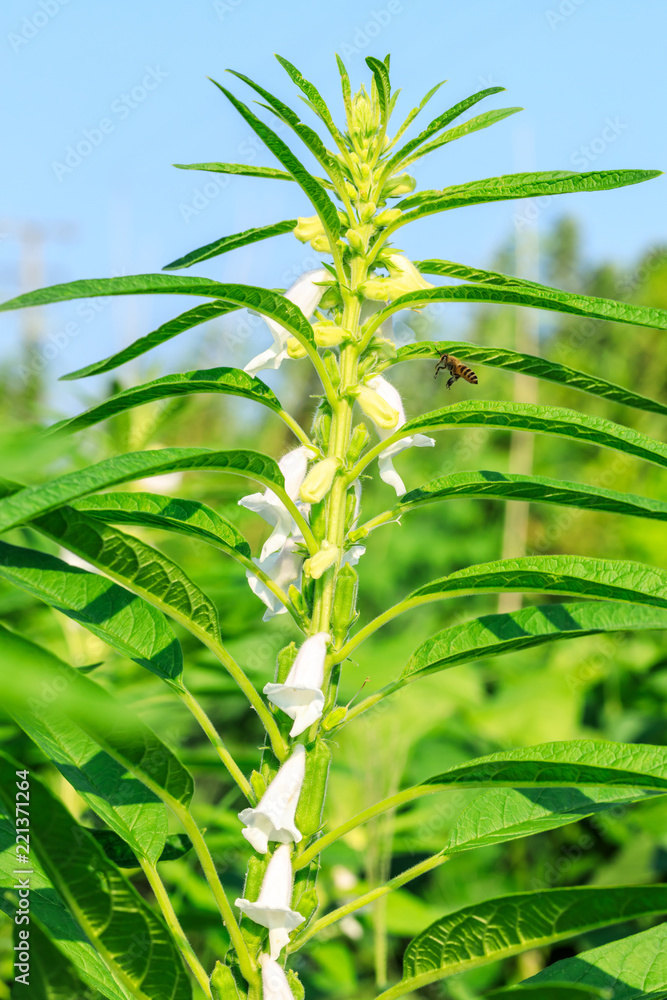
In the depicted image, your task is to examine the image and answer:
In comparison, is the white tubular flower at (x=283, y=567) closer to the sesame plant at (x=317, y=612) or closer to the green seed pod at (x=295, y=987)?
the sesame plant at (x=317, y=612)

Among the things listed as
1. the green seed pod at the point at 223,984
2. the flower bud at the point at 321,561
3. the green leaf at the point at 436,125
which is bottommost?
the green seed pod at the point at 223,984

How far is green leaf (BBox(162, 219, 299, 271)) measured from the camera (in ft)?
3.17

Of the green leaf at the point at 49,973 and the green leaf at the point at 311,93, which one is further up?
the green leaf at the point at 311,93

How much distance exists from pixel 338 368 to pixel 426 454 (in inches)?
437

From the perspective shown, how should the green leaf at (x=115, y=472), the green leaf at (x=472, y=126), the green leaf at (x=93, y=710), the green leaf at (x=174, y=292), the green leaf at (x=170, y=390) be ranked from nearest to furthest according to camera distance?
the green leaf at (x=93, y=710), the green leaf at (x=115, y=472), the green leaf at (x=174, y=292), the green leaf at (x=170, y=390), the green leaf at (x=472, y=126)

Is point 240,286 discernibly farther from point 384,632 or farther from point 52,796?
point 384,632

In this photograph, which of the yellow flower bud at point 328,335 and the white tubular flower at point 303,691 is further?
the yellow flower bud at point 328,335

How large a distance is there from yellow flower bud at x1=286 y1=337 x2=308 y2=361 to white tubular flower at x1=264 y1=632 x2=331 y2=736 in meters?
0.41

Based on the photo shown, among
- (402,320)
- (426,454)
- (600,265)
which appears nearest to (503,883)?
(402,320)

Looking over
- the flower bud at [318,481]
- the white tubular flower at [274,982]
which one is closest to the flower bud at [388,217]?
the flower bud at [318,481]

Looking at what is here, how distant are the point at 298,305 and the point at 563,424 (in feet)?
1.34

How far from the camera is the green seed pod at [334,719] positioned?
1.00 m

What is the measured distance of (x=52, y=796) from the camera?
774 mm

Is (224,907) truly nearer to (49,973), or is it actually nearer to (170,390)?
(49,973)
